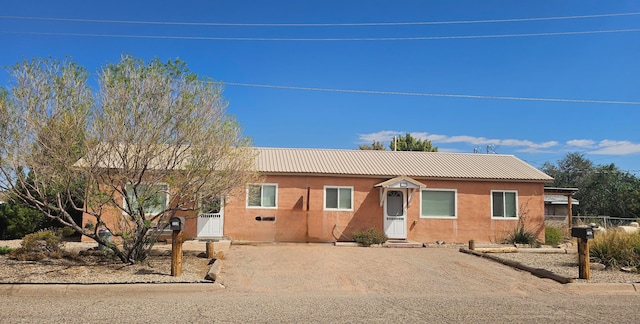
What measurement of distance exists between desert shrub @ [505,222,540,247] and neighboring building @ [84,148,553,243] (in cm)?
31

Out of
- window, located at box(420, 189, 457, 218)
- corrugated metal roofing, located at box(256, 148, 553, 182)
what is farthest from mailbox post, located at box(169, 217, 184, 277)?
window, located at box(420, 189, 457, 218)

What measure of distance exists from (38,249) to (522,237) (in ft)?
53.7

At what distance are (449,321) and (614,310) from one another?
10.1 ft

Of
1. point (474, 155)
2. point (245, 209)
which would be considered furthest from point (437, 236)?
point (245, 209)

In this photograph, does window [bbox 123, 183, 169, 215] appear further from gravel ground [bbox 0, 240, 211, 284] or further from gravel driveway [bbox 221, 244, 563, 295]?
gravel driveway [bbox 221, 244, 563, 295]

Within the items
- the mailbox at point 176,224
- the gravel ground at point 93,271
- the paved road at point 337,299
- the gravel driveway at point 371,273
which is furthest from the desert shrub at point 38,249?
the gravel driveway at point 371,273

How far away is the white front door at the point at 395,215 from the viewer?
1931 centimetres

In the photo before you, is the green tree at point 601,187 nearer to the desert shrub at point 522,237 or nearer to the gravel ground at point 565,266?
the desert shrub at point 522,237

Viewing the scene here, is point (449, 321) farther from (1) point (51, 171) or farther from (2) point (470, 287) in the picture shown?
(1) point (51, 171)

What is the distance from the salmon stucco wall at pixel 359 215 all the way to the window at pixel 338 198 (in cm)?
18

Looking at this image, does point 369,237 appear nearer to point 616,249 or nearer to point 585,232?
point 616,249

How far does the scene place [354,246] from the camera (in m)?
17.8

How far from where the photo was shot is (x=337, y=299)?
8.65 meters

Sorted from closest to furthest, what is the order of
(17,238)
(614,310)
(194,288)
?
(614,310) < (194,288) < (17,238)
